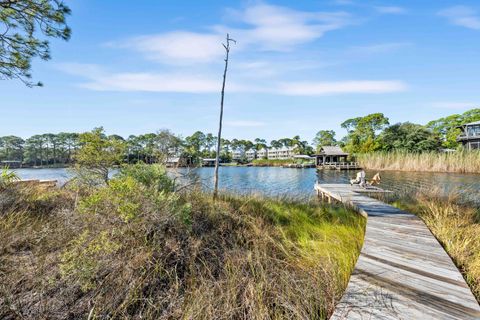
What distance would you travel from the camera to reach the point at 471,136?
34.0m

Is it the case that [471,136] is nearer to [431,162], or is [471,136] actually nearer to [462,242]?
[431,162]

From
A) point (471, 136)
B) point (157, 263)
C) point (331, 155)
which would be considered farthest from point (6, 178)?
point (471, 136)

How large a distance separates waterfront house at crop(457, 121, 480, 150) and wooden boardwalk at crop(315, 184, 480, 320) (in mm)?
44513

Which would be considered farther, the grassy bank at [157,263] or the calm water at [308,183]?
the calm water at [308,183]

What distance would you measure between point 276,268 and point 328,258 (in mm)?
639

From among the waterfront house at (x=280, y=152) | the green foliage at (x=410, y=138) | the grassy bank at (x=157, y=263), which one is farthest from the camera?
the waterfront house at (x=280, y=152)

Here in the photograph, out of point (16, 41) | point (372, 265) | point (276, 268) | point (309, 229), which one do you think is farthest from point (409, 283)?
point (16, 41)

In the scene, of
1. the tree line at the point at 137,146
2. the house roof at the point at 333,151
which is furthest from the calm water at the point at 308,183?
the house roof at the point at 333,151

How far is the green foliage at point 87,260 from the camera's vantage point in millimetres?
2029

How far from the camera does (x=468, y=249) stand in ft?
9.06

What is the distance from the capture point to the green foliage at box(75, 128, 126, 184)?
454 centimetres

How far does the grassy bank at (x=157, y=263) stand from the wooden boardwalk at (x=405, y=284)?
0.18m

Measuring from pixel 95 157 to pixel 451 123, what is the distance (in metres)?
72.0

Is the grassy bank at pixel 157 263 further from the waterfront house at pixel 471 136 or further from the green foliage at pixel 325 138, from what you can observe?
the green foliage at pixel 325 138
